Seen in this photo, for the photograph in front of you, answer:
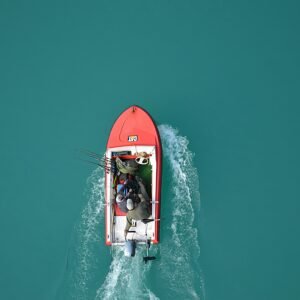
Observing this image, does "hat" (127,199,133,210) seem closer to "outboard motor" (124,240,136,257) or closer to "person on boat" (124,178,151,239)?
"person on boat" (124,178,151,239)

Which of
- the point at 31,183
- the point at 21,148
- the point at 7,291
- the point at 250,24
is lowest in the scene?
the point at 7,291

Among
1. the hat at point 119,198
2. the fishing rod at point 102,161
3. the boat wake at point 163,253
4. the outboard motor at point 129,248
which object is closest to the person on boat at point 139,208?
the hat at point 119,198

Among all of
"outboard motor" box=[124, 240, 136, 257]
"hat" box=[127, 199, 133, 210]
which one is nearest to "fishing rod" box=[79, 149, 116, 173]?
"hat" box=[127, 199, 133, 210]

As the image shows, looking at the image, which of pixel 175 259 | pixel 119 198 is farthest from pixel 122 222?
pixel 175 259

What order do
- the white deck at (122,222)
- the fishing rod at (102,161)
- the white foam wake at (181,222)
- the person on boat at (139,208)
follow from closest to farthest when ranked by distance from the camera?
the person on boat at (139,208) → the white foam wake at (181,222) → the white deck at (122,222) → the fishing rod at (102,161)

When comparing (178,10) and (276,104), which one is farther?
(178,10)

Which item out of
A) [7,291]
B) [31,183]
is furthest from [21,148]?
[7,291]

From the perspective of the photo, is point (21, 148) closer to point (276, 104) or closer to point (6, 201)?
point (6, 201)

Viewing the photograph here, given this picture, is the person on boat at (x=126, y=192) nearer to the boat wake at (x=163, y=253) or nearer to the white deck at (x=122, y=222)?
the white deck at (x=122, y=222)
